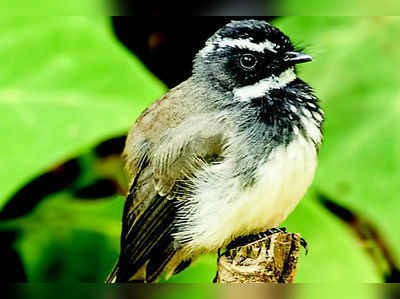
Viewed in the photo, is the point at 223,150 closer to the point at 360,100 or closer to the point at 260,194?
the point at 260,194

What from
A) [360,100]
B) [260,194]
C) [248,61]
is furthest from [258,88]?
[360,100]

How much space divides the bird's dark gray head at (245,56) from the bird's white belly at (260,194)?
0.11 meters

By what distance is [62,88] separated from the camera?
1237 mm

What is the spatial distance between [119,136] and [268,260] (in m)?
0.32

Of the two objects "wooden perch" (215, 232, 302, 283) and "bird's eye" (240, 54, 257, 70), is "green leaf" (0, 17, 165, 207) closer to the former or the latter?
"bird's eye" (240, 54, 257, 70)

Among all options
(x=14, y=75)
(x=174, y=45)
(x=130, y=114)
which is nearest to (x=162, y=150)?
(x=130, y=114)

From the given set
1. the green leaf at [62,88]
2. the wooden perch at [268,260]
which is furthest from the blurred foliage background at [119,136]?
the wooden perch at [268,260]

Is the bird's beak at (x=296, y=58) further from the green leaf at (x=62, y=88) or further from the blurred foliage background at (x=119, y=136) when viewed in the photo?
the green leaf at (x=62, y=88)

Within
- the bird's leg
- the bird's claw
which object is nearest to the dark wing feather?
the bird's leg

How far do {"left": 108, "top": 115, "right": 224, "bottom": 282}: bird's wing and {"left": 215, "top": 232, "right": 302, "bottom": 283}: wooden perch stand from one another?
0.40ft

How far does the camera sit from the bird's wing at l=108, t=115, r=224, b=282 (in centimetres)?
112

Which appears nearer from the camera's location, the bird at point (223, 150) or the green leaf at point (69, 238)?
the bird at point (223, 150)

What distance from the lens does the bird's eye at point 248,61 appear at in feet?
3.55

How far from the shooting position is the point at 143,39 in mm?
1246
